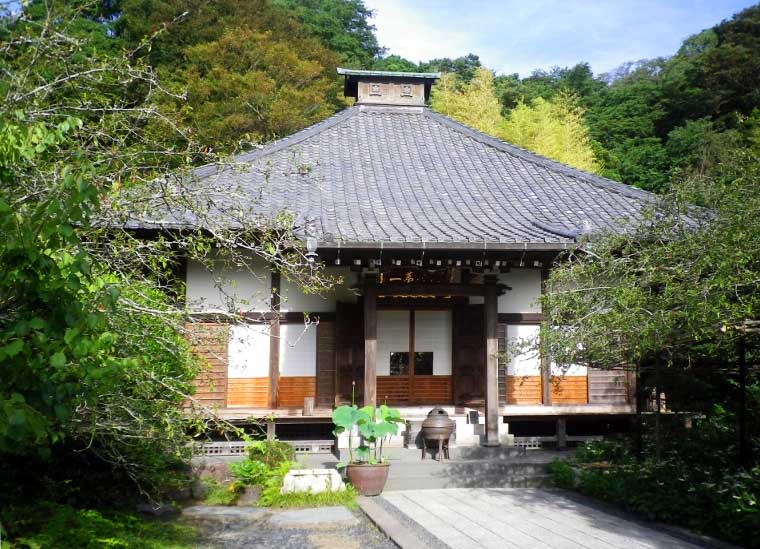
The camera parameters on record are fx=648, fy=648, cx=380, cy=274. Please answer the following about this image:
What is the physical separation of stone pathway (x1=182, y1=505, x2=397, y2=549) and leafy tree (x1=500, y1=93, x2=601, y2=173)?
852 inches

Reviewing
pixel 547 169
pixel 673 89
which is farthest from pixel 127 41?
pixel 673 89

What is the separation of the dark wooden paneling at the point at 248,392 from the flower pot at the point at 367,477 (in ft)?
9.77

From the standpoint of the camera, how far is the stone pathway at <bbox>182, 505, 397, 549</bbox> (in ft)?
22.4

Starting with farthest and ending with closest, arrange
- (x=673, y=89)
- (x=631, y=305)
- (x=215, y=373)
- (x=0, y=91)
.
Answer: (x=673, y=89) → (x=215, y=373) → (x=631, y=305) → (x=0, y=91)

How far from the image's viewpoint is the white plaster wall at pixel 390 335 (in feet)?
40.9

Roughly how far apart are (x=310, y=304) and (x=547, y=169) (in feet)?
21.2

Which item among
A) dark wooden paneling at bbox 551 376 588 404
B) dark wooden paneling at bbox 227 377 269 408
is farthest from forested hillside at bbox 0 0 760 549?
dark wooden paneling at bbox 227 377 269 408

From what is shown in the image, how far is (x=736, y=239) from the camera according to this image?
5.39 metres

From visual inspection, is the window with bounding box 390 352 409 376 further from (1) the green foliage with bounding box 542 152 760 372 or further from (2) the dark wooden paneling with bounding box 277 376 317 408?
(1) the green foliage with bounding box 542 152 760 372

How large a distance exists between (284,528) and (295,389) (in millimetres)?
4319

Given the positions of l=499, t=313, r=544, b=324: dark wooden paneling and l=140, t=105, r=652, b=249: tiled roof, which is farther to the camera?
l=499, t=313, r=544, b=324: dark wooden paneling

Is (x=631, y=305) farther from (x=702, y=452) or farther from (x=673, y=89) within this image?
(x=673, y=89)

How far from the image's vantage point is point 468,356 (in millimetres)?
12438

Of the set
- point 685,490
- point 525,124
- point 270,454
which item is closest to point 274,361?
point 270,454
